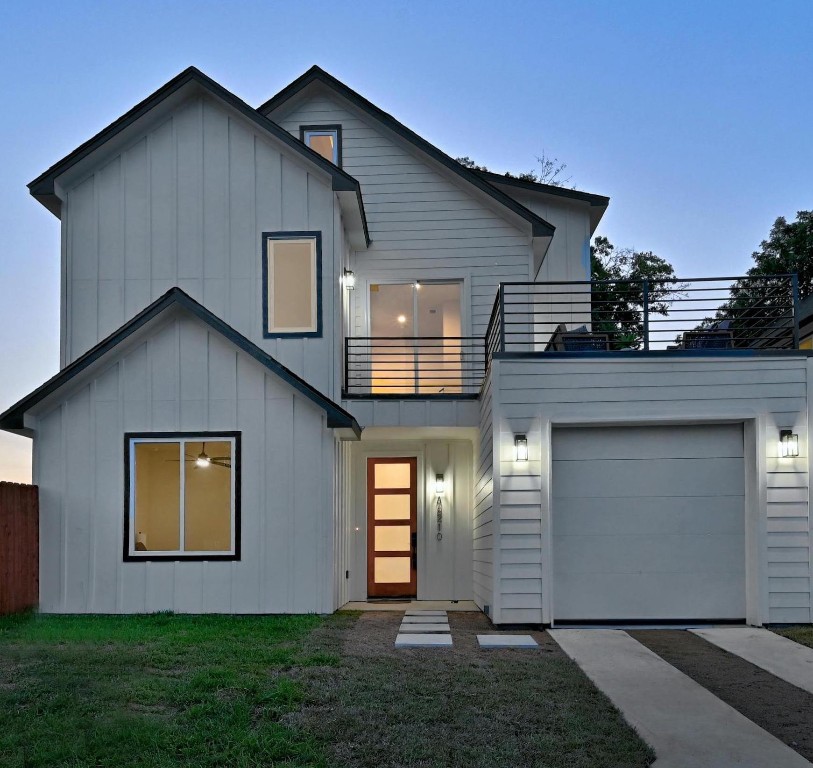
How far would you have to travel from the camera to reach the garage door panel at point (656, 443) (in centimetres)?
1062

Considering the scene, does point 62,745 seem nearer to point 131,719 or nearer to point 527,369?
point 131,719

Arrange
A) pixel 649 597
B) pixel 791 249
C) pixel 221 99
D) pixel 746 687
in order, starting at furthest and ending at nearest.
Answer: pixel 791 249 → pixel 221 99 → pixel 649 597 → pixel 746 687

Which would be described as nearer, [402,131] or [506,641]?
[506,641]

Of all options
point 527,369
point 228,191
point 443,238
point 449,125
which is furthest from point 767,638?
point 449,125

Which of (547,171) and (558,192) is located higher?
(547,171)

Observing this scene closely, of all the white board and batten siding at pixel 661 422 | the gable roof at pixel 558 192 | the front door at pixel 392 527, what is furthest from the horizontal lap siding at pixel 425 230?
the white board and batten siding at pixel 661 422

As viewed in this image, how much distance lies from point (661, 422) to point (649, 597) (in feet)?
6.70

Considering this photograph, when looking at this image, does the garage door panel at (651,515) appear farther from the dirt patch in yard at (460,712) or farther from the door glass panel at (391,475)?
the door glass panel at (391,475)

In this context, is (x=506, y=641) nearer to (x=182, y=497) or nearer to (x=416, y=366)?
(x=182, y=497)

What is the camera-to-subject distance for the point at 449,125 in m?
41.5

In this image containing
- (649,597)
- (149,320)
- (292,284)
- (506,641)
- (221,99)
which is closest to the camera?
(506,641)

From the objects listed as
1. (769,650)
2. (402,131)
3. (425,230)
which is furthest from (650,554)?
(402,131)

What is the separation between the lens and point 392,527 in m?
13.9

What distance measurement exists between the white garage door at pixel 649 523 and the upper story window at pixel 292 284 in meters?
3.84
